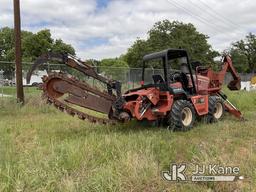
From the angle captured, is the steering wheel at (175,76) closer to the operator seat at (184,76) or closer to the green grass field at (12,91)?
the operator seat at (184,76)

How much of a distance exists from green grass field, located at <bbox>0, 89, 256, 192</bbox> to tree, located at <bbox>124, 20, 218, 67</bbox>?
47.3m

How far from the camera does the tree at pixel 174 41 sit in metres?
56.8

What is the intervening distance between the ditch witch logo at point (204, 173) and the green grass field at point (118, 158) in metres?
0.12

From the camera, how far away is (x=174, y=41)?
56562mm

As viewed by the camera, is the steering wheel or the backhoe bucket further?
the backhoe bucket

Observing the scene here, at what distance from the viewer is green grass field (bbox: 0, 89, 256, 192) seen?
5344mm

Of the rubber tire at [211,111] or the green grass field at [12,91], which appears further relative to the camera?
the green grass field at [12,91]

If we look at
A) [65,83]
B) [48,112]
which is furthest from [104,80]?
[48,112]

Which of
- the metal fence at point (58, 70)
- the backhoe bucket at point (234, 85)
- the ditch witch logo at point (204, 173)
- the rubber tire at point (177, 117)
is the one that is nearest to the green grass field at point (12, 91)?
the metal fence at point (58, 70)

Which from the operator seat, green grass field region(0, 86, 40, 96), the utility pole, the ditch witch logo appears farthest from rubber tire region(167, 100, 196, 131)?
green grass field region(0, 86, 40, 96)

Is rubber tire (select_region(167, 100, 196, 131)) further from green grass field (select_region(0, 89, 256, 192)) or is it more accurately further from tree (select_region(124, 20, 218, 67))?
tree (select_region(124, 20, 218, 67))

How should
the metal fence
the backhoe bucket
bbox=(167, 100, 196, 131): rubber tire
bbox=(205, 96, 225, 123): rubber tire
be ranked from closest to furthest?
bbox=(167, 100, 196, 131): rubber tire → bbox=(205, 96, 225, 123): rubber tire → the backhoe bucket → the metal fence

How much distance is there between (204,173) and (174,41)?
51976mm

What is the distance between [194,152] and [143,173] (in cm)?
172
